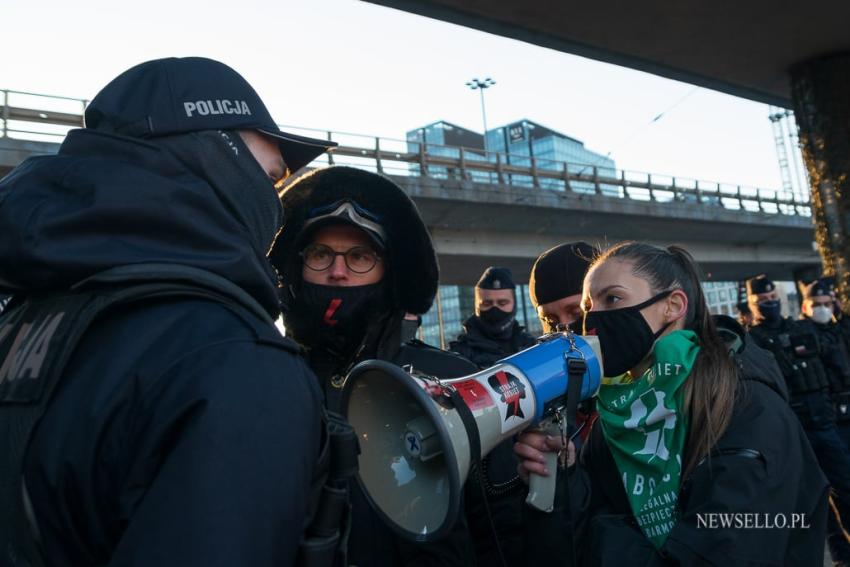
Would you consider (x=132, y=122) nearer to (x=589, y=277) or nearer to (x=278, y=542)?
(x=278, y=542)

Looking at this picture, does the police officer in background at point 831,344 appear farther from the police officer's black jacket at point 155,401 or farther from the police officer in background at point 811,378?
the police officer's black jacket at point 155,401

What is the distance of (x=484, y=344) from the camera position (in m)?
6.16

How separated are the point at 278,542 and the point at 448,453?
0.57m

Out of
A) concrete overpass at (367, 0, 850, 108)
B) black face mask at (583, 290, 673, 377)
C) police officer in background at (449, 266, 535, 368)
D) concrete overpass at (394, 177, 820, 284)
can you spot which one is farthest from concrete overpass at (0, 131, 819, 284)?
black face mask at (583, 290, 673, 377)

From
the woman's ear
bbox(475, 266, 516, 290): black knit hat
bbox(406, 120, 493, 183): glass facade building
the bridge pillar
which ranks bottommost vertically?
the woman's ear

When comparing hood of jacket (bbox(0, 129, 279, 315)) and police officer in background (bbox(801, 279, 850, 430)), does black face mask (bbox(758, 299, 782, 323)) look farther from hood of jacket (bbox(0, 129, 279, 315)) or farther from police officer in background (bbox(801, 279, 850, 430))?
hood of jacket (bbox(0, 129, 279, 315))

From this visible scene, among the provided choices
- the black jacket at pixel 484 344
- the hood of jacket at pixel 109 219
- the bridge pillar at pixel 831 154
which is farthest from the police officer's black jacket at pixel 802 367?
the hood of jacket at pixel 109 219

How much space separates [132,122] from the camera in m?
1.27

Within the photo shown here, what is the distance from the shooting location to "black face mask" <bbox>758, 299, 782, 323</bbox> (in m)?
7.07

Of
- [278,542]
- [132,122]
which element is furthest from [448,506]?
[132,122]

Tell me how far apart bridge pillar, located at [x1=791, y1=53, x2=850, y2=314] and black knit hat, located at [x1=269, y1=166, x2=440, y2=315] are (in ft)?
33.0

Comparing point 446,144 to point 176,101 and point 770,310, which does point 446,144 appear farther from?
point 176,101

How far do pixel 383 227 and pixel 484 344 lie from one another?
3.68m
